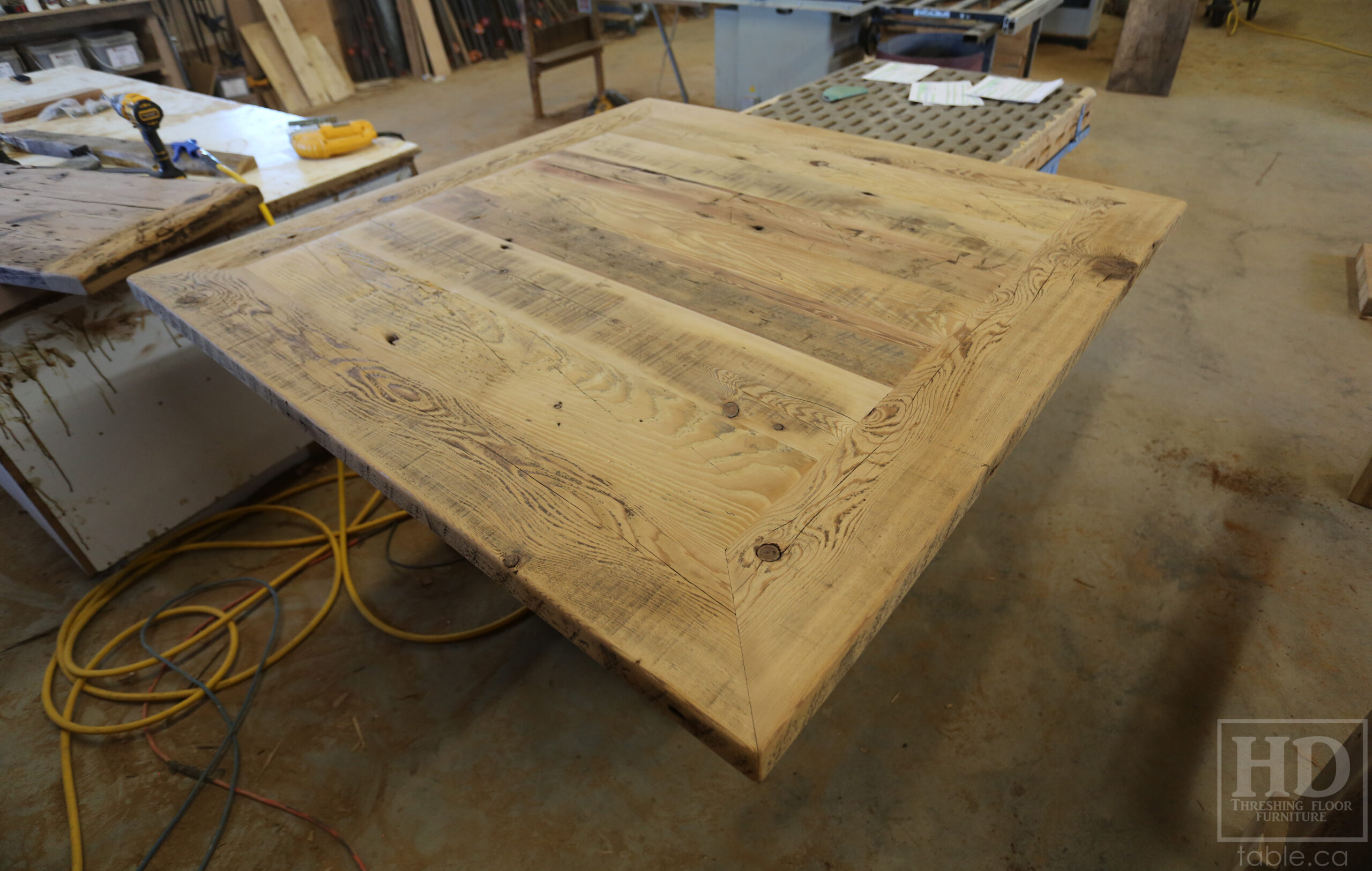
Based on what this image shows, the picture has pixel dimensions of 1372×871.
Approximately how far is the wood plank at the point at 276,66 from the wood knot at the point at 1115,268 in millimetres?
5001

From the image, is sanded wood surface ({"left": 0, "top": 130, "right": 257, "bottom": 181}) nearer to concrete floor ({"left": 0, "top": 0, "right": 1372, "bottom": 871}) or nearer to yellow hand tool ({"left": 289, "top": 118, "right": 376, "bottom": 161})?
yellow hand tool ({"left": 289, "top": 118, "right": 376, "bottom": 161})

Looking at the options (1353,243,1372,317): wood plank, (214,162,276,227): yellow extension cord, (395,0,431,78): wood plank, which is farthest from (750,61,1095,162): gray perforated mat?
(395,0,431,78): wood plank

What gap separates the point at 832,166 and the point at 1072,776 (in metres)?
1.23

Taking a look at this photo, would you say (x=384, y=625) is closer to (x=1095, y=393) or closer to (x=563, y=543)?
(x=563, y=543)

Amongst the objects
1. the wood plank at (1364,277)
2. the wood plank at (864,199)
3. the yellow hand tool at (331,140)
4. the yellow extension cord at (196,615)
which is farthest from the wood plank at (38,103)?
the wood plank at (1364,277)

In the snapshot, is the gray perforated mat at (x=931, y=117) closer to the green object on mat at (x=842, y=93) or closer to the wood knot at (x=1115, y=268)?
the green object on mat at (x=842, y=93)

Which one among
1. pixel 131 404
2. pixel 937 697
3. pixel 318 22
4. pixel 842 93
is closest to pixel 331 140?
pixel 131 404

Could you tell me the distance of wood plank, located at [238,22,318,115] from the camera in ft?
14.5

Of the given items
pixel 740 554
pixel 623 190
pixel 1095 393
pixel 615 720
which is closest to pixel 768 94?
pixel 1095 393

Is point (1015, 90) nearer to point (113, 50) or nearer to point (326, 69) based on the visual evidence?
point (113, 50)

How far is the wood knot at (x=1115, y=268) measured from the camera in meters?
1.01

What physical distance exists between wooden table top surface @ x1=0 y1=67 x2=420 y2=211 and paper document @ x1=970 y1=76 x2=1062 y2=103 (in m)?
1.70

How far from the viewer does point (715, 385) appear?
0.83 m

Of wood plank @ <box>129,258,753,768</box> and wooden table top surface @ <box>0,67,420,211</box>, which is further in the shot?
wooden table top surface @ <box>0,67,420,211</box>
